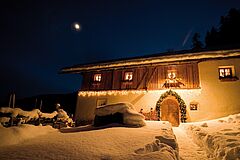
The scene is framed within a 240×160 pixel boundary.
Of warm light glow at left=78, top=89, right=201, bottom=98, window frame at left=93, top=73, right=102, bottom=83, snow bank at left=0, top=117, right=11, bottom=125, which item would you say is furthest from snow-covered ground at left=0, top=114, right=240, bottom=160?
window frame at left=93, top=73, right=102, bottom=83

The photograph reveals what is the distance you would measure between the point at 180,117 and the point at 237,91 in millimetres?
4516

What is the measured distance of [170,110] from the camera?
1239cm

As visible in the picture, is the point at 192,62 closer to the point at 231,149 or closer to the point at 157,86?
the point at 157,86

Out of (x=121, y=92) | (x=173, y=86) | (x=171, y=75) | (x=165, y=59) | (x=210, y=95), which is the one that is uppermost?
(x=165, y=59)

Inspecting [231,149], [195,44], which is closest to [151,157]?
[231,149]

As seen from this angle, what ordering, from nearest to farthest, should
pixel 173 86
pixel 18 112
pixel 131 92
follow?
pixel 18 112
pixel 173 86
pixel 131 92

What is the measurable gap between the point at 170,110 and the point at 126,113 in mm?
7011

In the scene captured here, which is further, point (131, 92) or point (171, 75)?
point (131, 92)

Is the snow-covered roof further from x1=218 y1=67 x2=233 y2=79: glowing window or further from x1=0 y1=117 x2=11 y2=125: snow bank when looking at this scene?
x1=0 y1=117 x2=11 y2=125: snow bank

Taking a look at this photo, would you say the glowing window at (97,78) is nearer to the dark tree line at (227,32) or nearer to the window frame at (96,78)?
the window frame at (96,78)

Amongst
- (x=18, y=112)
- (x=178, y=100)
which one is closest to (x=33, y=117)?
(x=18, y=112)

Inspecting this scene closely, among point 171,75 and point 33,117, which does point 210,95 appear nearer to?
point 171,75

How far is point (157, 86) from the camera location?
13.2 m

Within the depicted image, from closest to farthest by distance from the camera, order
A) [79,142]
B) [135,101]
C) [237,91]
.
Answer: [79,142] < [237,91] < [135,101]
